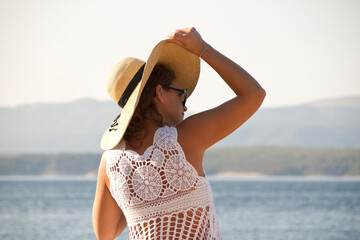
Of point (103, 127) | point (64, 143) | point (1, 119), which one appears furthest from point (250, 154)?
point (1, 119)

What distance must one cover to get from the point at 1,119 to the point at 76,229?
15947 cm

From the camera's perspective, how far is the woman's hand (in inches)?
65.5

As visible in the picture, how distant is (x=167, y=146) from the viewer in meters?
1.64

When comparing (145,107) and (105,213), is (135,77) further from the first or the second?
(105,213)

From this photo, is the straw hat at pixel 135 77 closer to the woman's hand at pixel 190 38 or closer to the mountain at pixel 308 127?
the woman's hand at pixel 190 38

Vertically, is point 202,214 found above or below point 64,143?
above

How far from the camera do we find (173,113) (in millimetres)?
1753

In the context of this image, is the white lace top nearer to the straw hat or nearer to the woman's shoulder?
the woman's shoulder

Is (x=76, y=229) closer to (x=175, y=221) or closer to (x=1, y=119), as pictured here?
(x=175, y=221)

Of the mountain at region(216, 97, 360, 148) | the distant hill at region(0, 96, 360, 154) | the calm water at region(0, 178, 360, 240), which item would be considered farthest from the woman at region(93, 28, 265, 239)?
the mountain at region(216, 97, 360, 148)

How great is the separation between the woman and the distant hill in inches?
5678

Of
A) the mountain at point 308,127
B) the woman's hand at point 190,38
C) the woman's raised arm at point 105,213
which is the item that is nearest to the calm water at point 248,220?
the woman's raised arm at point 105,213

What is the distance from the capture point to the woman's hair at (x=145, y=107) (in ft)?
5.58

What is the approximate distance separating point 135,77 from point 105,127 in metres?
173
